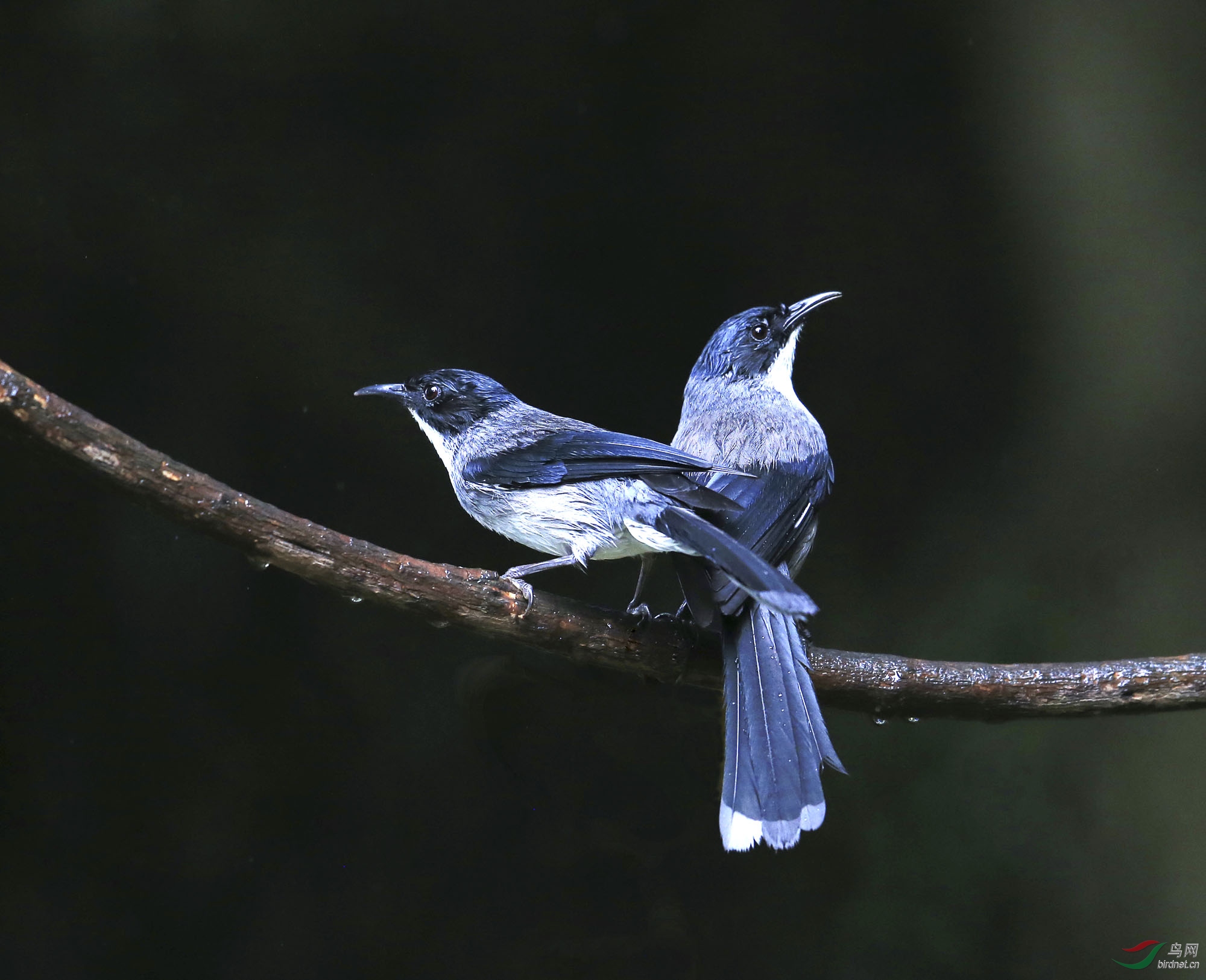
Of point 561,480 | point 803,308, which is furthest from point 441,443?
point 803,308

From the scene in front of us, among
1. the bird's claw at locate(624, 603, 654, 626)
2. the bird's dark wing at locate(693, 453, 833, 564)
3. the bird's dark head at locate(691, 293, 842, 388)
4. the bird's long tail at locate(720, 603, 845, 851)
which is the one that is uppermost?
the bird's dark head at locate(691, 293, 842, 388)

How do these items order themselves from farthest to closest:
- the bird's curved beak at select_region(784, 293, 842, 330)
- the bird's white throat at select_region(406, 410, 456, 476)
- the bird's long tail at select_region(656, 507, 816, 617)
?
the bird's curved beak at select_region(784, 293, 842, 330) < the bird's white throat at select_region(406, 410, 456, 476) < the bird's long tail at select_region(656, 507, 816, 617)

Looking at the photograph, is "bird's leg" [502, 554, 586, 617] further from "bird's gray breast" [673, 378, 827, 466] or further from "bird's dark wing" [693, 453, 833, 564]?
"bird's gray breast" [673, 378, 827, 466]

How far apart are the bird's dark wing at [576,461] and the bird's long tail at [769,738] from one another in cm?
31

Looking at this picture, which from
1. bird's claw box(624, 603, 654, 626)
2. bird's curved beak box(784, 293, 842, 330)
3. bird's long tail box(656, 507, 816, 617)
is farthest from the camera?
bird's curved beak box(784, 293, 842, 330)

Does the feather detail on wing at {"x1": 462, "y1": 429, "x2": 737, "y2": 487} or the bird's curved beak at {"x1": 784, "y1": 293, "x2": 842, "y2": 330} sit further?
→ the bird's curved beak at {"x1": 784, "y1": 293, "x2": 842, "y2": 330}

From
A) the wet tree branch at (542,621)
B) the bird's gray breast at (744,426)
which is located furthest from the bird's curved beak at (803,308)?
the wet tree branch at (542,621)

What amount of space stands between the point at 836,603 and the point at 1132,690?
1336 mm

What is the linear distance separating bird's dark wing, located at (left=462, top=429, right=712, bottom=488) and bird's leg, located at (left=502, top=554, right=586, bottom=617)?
0.13m

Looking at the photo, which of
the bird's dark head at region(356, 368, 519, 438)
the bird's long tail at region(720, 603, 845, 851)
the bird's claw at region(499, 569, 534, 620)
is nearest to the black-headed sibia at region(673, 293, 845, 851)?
the bird's long tail at region(720, 603, 845, 851)

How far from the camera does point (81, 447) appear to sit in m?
1.47

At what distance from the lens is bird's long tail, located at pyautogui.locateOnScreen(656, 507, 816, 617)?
1338 mm

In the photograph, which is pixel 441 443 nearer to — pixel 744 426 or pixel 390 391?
pixel 390 391

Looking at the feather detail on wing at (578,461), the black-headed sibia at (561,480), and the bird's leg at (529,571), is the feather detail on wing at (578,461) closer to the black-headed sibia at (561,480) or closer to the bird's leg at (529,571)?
the black-headed sibia at (561,480)
